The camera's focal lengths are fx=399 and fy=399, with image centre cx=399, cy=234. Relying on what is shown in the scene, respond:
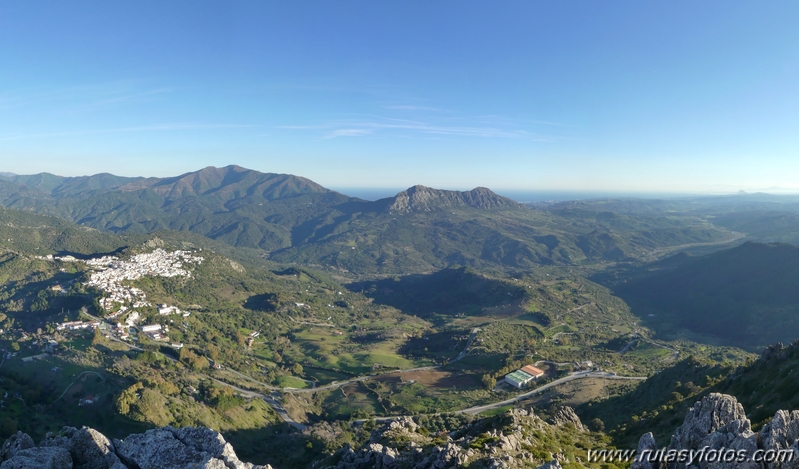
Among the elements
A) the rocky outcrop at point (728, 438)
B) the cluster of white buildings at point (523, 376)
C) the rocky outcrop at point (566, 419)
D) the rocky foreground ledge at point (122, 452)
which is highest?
the rocky outcrop at point (728, 438)

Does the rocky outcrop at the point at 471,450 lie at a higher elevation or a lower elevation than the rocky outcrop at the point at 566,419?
higher

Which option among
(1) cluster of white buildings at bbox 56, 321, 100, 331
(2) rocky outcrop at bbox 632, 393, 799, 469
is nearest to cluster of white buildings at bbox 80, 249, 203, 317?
(1) cluster of white buildings at bbox 56, 321, 100, 331

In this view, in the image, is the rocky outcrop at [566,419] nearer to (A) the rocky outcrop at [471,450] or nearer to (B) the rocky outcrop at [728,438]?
(A) the rocky outcrop at [471,450]

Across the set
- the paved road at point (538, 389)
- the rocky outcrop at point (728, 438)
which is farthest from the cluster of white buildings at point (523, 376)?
the rocky outcrop at point (728, 438)

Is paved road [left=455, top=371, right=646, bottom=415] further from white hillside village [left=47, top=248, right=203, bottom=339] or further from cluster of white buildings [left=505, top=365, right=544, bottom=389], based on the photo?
white hillside village [left=47, top=248, right=203, bottom=339]

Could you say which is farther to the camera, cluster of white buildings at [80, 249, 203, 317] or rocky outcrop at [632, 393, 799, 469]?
cluster of white buildings at [80, 249, 203, 317]

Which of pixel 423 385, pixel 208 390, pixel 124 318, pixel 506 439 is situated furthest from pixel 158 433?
pixel 124 318

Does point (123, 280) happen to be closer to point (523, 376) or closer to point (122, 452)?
point (523, 376)

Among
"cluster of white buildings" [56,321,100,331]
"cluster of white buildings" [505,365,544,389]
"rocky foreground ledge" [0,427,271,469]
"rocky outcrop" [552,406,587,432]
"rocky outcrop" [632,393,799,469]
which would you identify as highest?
"rocky outcrop" [632,393,799,469]
